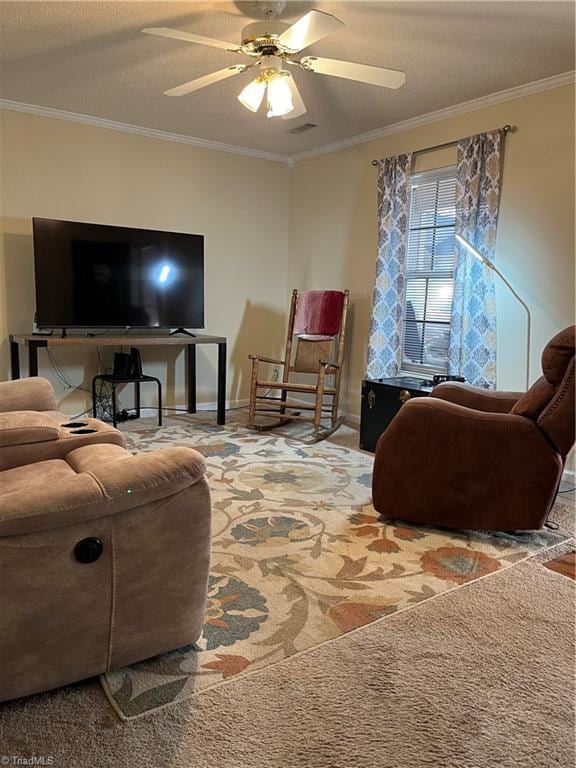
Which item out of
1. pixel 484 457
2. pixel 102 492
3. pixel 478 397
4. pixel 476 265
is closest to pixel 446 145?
pixel 476 265

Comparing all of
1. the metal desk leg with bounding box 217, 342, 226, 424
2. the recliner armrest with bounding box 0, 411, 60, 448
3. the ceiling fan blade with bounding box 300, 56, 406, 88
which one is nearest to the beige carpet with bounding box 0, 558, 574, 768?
the recliner armrest with bounding box 0, 411, 60, 448

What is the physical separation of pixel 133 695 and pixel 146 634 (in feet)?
0.51

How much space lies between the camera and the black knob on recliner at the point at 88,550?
1.50 meters

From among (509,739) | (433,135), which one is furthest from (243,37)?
(509,739)

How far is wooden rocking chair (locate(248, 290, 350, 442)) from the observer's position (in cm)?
472

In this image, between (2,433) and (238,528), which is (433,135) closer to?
(238,528)

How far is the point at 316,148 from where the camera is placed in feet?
17.3

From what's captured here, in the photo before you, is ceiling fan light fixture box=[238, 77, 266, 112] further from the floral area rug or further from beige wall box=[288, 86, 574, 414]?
the floral area rug

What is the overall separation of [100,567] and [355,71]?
2446 mm

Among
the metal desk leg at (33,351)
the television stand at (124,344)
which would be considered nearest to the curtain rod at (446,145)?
the television stand at (124,344)

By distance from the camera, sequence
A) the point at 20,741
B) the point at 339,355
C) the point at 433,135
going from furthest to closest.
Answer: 1. the point at 339,355
2. the point at 433,135
3. the point at 20,741

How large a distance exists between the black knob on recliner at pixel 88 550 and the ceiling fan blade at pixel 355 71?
7.68 feet

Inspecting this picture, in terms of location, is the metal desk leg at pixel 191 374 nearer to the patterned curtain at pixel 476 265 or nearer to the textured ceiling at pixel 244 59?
A: the textured ceiling at pixel 244 59

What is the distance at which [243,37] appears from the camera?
2854 millimetres
